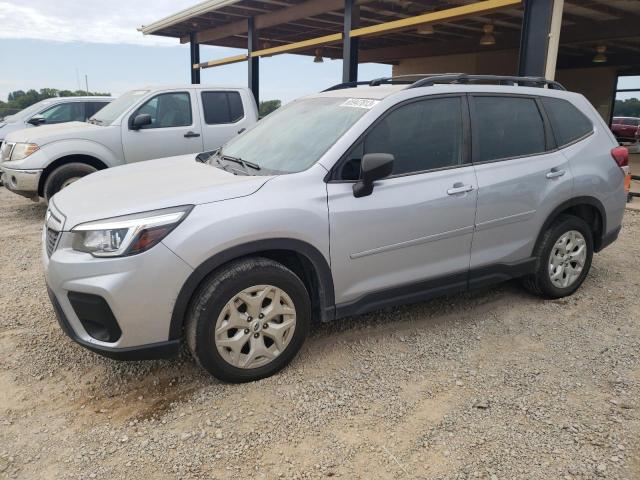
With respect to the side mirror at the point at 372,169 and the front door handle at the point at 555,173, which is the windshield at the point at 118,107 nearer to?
the side mirror at the point at 372,169

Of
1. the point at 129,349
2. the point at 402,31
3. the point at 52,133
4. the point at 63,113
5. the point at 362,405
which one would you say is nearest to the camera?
the point at 129,349

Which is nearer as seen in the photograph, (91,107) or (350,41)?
(350,41)

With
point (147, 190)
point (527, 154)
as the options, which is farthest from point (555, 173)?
point (147, 190)

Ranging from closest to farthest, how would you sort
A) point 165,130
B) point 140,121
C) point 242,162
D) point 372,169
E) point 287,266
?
point 372,169 → point 287,266 → point 242,162 → point 140,121 → point 165,130

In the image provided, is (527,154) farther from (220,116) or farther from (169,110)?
(169,110)

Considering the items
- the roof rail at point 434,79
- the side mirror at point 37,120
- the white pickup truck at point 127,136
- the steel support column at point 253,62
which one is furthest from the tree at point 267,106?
the roof rail at point 434,79

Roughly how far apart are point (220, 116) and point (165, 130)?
34.6 inches

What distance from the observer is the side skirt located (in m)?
3.28

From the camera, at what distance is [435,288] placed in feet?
11.8

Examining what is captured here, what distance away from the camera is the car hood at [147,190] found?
9.07 ft

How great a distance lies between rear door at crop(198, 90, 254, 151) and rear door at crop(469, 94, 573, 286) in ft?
15.3

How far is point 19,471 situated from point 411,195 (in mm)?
2555

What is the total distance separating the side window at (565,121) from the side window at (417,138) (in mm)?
978

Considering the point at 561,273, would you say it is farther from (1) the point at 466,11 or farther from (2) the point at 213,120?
(2) the point at 213,120
